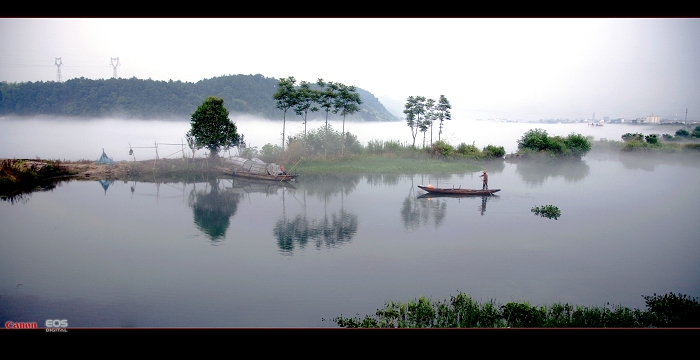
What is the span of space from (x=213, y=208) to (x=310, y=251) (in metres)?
4.17

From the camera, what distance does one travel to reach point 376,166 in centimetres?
1603

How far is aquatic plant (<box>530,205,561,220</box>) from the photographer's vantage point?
10084 millimetres

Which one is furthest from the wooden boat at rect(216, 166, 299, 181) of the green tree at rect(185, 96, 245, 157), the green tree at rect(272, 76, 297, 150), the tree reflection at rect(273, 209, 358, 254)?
the tree reflection at rect(273, 209, 358, 254)

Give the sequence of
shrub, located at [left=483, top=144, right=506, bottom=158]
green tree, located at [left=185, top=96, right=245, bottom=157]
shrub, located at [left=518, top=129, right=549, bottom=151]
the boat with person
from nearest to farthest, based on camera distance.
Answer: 1. the boat with person
2. green tree, located at [left=185, top=96, right=245, bottom=157]
3. shrub, located at [left=518, top=129, right=549, bottom=151]
4. shrub, located at [left=483, top=144, right=506, bottom=158]

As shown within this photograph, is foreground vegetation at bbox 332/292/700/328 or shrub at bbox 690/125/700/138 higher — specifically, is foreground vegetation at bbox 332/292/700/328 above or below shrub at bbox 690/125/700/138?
below

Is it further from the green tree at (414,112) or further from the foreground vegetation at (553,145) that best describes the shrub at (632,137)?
the green tree at (414,112)

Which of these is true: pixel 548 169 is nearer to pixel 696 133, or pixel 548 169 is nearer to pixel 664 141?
pixel 696 133

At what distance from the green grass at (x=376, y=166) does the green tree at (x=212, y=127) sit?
8.97 feet

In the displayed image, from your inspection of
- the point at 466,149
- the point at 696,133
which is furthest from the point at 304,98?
the point at 696,133

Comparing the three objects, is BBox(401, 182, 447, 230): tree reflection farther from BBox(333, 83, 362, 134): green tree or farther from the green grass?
BBox(333, 83, 362, 134): green tree

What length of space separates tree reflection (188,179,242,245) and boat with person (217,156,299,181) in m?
0.90
